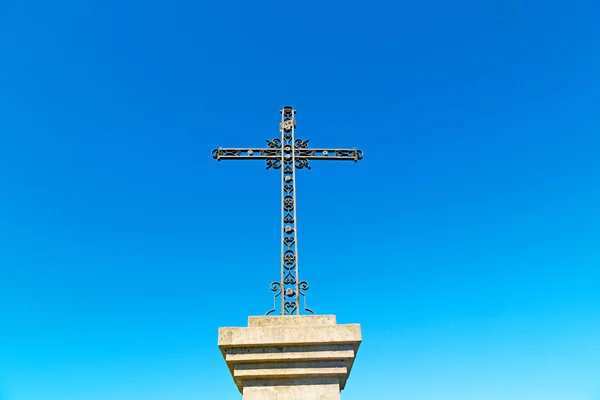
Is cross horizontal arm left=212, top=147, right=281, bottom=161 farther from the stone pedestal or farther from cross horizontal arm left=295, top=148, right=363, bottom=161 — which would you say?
the stone pedestal

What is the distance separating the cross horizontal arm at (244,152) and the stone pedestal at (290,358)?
2.51 meters

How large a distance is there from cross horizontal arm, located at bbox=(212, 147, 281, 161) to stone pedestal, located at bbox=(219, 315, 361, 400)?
2.51m

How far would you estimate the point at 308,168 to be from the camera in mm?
6168

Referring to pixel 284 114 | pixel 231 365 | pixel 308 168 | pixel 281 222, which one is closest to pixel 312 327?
pixel 231 365

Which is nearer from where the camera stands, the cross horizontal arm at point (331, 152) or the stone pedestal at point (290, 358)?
the stone pedestal at point (290, 358)

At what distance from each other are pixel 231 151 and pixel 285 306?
2481 millimetres

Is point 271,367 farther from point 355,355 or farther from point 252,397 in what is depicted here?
point 355,355

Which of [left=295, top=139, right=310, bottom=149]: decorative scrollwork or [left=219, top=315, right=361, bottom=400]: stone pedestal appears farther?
[left=295, top=139, right=310, bottom=149]: decorative scrollwork

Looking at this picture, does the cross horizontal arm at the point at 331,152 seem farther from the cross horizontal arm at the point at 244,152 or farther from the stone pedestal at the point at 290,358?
the stone pedestal at the point at 290,358

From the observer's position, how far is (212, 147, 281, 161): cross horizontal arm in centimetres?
615

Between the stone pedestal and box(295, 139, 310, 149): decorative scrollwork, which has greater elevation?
box(295, 139, 310, 149): decorative scrollwork

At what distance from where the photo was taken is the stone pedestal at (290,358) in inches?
178

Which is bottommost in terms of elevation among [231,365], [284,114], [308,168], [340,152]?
[231,365]

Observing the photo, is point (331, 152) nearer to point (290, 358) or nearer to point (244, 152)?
point (244, 152)
